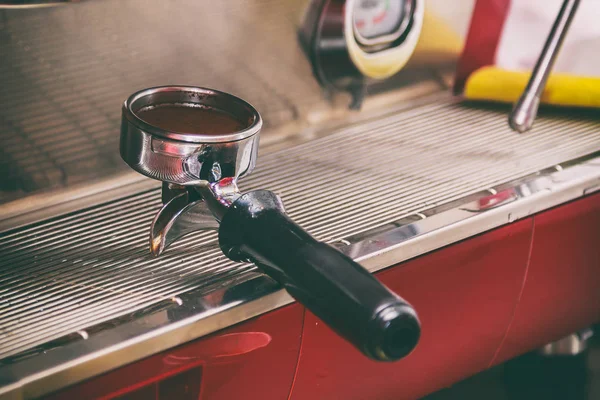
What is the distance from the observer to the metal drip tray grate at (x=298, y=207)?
0.73 metres

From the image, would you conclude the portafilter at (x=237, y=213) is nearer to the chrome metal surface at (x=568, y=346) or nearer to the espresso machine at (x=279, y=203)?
the espresso machine at (x=279, y=203)

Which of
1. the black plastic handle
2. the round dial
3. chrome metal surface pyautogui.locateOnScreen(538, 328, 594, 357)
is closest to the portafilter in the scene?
the black plastic handle

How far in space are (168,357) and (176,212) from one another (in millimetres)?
152

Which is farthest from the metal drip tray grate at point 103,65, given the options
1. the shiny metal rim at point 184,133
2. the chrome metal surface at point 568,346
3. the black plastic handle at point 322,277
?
the chrome metal surface at point 568,346

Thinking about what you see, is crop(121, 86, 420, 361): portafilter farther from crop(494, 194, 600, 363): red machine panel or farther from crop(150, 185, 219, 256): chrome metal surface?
crop(494, 194, 600, 363): red machine panel

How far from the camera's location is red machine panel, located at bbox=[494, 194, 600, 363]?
97 cm

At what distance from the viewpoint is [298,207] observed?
0.90 m

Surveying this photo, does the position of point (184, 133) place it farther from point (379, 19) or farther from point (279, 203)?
point (379, 19)

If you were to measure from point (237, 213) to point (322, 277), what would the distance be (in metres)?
0.12

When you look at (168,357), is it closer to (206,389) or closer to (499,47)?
(206,389)

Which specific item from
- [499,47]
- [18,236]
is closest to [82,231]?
[18,236]

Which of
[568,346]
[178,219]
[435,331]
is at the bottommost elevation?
[568,346]

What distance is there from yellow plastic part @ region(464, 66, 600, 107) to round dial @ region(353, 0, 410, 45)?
0.15 m

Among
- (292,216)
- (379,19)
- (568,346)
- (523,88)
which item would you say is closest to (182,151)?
(292,216)
